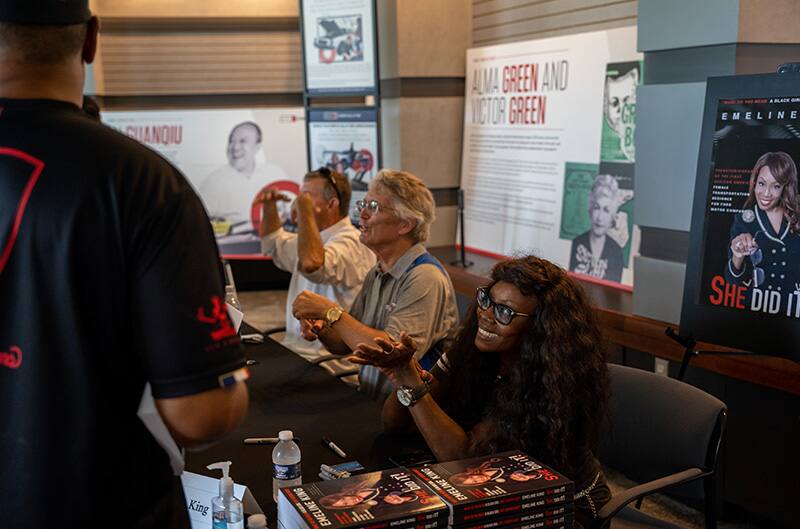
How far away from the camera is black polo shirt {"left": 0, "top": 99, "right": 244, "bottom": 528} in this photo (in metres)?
0.97

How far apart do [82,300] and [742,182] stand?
2113 mm

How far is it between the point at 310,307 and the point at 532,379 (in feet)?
3.13

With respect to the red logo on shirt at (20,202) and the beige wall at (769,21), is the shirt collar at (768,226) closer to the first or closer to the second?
the beige wall at (769,21)

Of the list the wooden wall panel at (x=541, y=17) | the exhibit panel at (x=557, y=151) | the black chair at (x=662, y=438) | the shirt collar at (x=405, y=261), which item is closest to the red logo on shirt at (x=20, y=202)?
the black chair at (x=662, y=438)

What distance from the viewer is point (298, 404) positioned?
95.8 inches

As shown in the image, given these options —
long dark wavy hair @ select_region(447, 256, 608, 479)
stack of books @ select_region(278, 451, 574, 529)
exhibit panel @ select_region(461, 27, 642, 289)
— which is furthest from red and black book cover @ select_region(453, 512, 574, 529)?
exhibit panel @ select_region(461, 27, 642, 289)

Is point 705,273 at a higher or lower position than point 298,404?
higher

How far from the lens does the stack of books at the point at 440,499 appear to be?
1398 mm

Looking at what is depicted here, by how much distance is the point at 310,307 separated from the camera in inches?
104

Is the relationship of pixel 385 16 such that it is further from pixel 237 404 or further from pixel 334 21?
pixel 237 404

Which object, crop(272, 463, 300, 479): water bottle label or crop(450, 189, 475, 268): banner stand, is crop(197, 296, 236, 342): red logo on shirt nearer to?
crop(272, 463, 300, 479): water bottle label

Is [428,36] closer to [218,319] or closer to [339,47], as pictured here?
[339,47]

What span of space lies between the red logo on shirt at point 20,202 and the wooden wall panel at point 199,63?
646 centimetres

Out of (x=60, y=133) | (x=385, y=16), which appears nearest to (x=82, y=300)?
(x=60, y=133)
